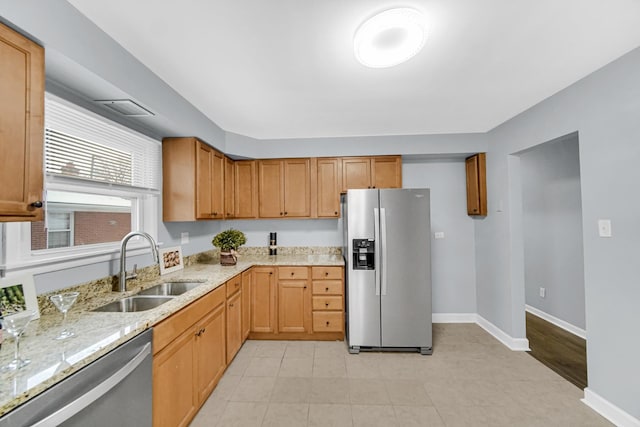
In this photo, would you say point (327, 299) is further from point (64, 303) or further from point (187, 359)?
point (64, 303)

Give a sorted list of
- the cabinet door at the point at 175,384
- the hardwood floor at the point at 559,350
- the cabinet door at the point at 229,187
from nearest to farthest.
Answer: the cabinet door at the point at 175,384, the hardwood floor at the point at 559,350, the cabinet door at the point at 229,187

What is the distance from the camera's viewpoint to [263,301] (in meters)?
3.08

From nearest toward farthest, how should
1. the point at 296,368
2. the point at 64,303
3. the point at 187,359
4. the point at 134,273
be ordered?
the point at 64,303 < the point at 187,359 < the point at 134,273 < the point at 296,368

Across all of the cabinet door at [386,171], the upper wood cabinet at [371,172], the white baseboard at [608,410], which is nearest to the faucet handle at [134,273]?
the upper wood cabinet at [371,172]

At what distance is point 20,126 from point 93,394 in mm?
1152

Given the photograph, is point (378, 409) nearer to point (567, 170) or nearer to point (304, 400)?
point (304, 400)

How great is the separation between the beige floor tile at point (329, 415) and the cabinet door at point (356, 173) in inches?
92.0

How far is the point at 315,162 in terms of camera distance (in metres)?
3.49

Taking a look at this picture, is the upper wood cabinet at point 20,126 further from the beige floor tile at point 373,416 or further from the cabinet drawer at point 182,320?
the beige floor tile at point 373,416

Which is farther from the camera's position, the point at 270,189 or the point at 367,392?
the point at 270,189

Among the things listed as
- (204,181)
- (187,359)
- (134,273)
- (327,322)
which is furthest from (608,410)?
(204,181)

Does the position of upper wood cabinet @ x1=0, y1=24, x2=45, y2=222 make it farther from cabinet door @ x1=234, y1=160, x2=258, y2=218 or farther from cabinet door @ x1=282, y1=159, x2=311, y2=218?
cabinet door @ x1=282, y1=159, x2=311, y2=218

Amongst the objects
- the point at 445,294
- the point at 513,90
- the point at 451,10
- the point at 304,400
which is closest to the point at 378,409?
the point at 304,400

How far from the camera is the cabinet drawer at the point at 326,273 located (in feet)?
10.0
